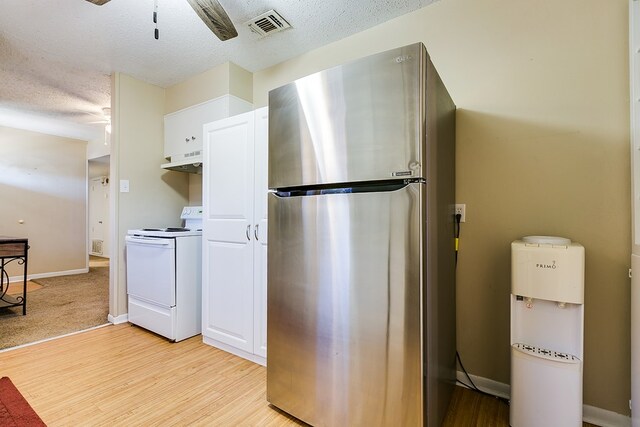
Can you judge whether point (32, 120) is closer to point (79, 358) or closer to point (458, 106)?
point (79, 358)

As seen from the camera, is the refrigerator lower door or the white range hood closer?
the refrigerator lower door

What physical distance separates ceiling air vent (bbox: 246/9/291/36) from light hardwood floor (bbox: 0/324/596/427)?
250 centimetres

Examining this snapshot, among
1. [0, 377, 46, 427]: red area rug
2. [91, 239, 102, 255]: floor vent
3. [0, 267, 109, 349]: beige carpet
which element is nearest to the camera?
[0, 377, 46, 427]: red area rug

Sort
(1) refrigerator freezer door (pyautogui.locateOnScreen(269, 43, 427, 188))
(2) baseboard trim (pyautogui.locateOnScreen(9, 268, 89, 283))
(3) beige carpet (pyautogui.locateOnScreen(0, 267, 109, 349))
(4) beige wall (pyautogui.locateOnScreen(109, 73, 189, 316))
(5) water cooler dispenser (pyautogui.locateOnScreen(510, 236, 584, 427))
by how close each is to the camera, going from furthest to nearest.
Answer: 1. (2) baseboard trim (pyautogui.locateOnScreen(9, 268, 89, 283))
2. (4) beige wall (pyautogui.locateOnScreen(109, 73, 189, 316))
3. (3) beige carpet (pyautogui.locateOnScreen(0, 267, 109, 349))
4. (5) water cooler dispenser (pyautogui.locateOnScreen(510, 236, 584, 427))
5. (1) refrigerator freezer door (pyautogui.locateOnScreen(269, 43, 427, 188))

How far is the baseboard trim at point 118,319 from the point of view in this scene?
9.47 feet

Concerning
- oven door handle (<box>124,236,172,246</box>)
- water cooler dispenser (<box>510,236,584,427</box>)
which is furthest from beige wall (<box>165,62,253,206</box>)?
water cooler dispenser (<box>510,236,584,427</box>)

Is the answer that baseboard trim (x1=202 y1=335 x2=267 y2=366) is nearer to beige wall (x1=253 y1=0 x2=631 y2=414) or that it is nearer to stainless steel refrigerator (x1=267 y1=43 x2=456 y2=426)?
stainless steel refrigerator (x1=267 y1=43 x2=456 y2=426)

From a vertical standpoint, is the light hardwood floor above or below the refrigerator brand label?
below

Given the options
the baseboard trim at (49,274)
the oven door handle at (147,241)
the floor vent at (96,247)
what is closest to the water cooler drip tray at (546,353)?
the oven door handle at (147,241)

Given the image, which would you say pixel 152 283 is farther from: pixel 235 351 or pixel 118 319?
pixel 235 351

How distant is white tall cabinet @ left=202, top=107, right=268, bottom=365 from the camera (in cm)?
205

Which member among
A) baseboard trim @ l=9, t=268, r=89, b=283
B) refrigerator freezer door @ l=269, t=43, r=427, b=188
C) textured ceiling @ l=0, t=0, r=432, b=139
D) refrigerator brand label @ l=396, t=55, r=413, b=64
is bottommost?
baseboard trim @ l=9, t=268, r=89, b=283

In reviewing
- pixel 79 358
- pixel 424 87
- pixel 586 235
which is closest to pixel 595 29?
pixel 586 235

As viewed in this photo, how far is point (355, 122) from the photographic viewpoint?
128cm
